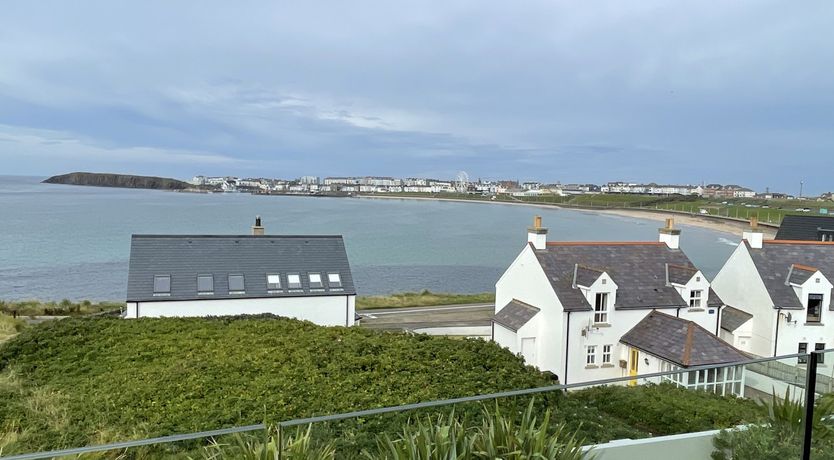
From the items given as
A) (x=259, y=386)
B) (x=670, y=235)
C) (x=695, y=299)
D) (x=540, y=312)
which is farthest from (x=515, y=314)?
(x=259, y=386)

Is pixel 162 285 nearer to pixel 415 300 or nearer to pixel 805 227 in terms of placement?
pixel 415 300

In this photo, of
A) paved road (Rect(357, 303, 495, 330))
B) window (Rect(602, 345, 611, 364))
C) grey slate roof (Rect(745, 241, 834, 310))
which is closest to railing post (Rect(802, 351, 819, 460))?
window (Rect(602, 345, 611, 364))

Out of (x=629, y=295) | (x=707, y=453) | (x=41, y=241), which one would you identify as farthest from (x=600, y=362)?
(x=41, y=241)

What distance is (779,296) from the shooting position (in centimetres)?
1912

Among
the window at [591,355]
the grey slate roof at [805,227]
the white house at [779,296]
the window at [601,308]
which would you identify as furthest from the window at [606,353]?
the grey slate roof at [805,227]

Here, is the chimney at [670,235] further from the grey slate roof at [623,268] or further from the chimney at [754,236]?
the chimney at [754,236]

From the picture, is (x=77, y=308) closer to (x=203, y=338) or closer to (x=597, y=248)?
(x=203, y=338)

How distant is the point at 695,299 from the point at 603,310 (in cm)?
381

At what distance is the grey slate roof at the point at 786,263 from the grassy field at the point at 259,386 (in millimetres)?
13064

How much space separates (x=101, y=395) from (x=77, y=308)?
25008mm

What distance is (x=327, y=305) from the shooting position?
2045 centimetres

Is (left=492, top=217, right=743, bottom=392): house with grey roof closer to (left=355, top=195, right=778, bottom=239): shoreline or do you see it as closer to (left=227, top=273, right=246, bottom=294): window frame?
(left=227, top=273, right=246, bottom=294): window frame

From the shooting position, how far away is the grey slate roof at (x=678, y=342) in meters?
15.1

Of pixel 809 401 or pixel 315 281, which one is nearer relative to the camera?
pixel 809 401
